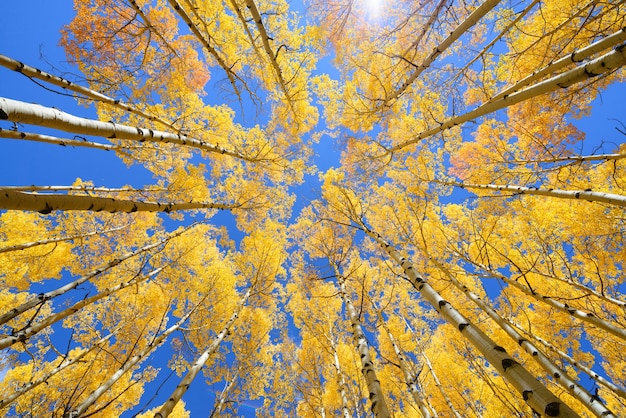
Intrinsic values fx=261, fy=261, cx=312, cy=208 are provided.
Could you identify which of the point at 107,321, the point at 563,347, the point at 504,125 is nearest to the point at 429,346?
the point at 563,347

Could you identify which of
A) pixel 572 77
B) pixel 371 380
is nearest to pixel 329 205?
pixel 371 380

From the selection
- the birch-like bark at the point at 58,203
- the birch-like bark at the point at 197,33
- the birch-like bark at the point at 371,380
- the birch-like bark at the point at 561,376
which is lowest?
the birch-like bark at the point at 561,376

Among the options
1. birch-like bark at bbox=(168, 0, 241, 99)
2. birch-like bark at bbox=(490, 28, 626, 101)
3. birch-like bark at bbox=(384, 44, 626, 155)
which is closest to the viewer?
birch-like bark at bbox=(384, 44, 626, 155)

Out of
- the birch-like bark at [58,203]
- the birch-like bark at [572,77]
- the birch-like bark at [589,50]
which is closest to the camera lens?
the birch-like bark at [58,203]

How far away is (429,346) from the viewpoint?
425 inches

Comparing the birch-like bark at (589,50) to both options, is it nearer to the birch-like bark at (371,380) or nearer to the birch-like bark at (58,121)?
the birch-like bark at (371,380)

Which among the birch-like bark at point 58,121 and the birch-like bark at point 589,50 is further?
the birch-like bark at point 589,50

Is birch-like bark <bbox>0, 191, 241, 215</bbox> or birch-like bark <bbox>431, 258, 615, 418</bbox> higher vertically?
birch-like bark <bbox>0, 191, 241, 215</bbox>

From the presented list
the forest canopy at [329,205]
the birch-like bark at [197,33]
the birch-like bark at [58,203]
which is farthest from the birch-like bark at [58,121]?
the forest canopy at [329,205]

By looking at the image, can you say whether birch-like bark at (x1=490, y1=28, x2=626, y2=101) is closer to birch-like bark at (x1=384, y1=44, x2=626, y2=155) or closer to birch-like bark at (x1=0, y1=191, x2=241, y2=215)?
birch-like bark at (x1=384, y1=44, x2=626, y2=155)

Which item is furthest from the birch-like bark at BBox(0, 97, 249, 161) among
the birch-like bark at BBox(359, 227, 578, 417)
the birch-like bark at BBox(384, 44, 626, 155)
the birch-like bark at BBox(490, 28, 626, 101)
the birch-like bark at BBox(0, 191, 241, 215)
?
the birch-like bark at BBox(490, 28, 626, 101)

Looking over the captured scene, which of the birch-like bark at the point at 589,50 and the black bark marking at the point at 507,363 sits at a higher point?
the birch-like bark at the point at 589,50

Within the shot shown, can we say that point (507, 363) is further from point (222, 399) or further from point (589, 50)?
point (222, 399)

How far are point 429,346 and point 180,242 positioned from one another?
10.7 metres
